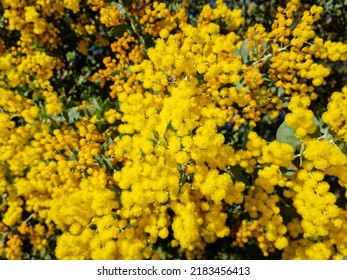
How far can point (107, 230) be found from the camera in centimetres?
273

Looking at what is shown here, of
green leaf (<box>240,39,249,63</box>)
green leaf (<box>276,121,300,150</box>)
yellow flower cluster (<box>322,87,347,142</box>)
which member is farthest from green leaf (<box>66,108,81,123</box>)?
yellow flower cluster (<box>322,87,347,142</box>)

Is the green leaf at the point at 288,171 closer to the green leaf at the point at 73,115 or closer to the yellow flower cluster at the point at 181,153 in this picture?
the yellow flower cluster at the point at 181,153

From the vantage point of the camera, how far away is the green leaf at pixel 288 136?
3032 mm

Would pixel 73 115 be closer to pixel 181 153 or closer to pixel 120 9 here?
pixel 120 9

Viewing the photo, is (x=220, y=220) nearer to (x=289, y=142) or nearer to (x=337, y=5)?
(x=289, y=142)

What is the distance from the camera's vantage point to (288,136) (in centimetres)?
307

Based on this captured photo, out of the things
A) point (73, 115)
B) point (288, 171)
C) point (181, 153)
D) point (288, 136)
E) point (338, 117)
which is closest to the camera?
point (181, 153)

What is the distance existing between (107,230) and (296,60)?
2277 mm

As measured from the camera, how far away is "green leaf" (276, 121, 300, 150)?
303 cm

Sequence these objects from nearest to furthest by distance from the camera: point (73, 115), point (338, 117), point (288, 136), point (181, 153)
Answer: point (181, 153), point (338, 117), point (288, 136), point (73, 115)

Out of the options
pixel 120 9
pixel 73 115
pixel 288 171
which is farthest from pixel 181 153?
pixel 120 9

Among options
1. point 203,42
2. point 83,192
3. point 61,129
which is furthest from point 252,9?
point 83,192

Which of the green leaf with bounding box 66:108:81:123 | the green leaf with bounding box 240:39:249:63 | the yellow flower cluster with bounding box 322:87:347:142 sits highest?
the green leaf with bounding box 240:39:249:63

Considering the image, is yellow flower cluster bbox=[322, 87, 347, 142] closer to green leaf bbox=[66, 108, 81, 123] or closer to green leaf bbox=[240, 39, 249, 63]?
green leaf bbox=[240, 39, 249, 63]
